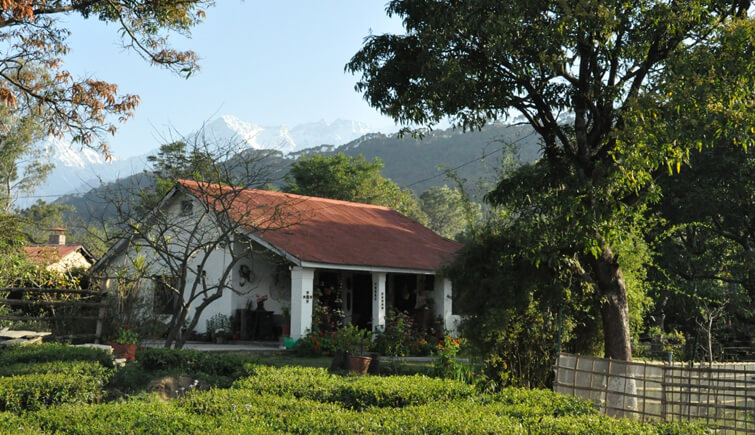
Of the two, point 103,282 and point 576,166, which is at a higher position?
point 576,166

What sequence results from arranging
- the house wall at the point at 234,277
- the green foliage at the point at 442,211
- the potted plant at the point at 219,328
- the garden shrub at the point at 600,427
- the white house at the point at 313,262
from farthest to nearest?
the green foliage at the point at 442,211, the house wall at the point at 234,277, the potted plant at the point at 219,328, the white house at the point at 313,262, the garden shrub at the point at 600,427

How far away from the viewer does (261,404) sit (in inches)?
331

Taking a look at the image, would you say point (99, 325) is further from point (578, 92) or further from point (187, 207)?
point (578, 92)

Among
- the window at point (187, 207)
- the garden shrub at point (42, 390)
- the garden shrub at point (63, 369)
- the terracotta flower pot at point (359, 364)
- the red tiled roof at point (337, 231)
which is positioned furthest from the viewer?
the window at point (187, 207)

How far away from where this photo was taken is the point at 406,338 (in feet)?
60.9

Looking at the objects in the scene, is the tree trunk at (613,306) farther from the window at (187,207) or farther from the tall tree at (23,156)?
the tall tree at (23,156)

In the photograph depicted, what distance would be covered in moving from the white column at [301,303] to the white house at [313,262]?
0.03m

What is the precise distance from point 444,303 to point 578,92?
10763 millimetres

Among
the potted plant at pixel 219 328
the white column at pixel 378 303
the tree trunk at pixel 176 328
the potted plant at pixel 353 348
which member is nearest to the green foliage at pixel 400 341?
the white column at pixel 378 303

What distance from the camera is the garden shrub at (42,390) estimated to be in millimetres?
8938

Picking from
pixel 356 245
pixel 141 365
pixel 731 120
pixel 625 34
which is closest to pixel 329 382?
pixel 141 365

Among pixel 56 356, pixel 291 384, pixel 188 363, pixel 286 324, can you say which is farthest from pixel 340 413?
pixel 286 324

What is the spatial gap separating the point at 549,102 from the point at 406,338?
8034mm

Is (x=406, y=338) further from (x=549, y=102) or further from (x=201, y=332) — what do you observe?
(x=549, y=102)
